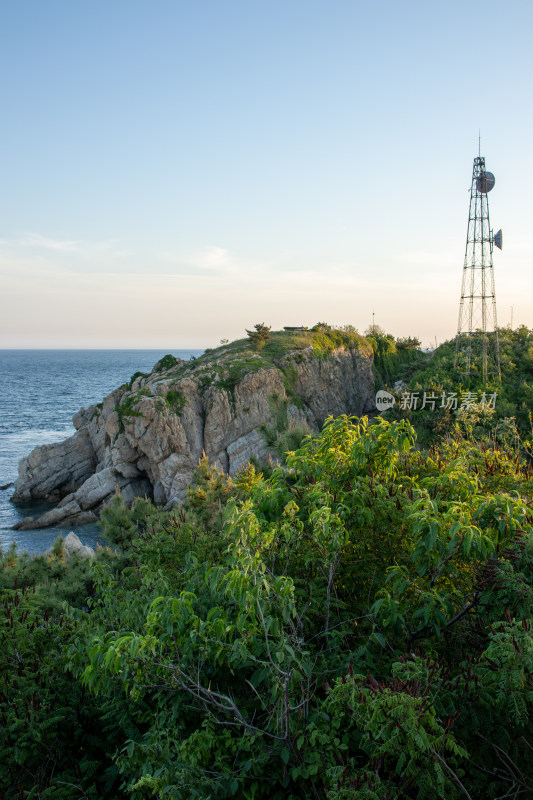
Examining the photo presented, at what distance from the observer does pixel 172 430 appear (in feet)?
116

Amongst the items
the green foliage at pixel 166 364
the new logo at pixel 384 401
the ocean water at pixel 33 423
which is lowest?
the ocean water at pixel 33 423

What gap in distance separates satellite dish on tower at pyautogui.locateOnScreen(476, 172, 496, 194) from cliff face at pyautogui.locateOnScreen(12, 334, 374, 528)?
1896 centimetres

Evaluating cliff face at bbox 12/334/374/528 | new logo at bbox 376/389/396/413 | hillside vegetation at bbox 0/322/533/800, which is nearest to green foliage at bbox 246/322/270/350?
cliff face at bbox 12/334/374/528

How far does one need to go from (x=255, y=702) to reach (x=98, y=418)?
3992 centimetres

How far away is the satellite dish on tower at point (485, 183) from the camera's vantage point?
105 ft

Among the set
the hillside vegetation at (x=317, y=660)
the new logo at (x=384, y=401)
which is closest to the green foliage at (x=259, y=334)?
the new logo at (x=384, y=401)

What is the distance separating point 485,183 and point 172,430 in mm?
26048

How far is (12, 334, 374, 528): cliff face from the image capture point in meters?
34.9

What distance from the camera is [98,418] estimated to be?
41906mm

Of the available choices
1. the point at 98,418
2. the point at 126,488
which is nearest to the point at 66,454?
the point at 98,418

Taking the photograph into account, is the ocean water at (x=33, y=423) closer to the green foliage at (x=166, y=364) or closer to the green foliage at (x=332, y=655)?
the green foliage at (x=166, y=364)

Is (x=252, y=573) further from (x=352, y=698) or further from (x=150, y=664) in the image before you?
(x=352, y=698)

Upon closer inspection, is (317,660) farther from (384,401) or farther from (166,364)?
(166,364)

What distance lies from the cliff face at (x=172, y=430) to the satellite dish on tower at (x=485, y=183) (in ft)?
62.2
